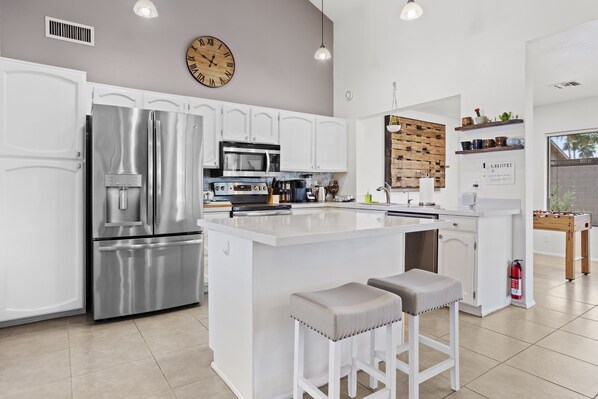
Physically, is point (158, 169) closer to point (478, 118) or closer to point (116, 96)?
point (116, 96)

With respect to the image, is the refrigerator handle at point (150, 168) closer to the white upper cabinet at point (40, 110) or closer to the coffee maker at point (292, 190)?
the white upper cabinet at point (40, 110)

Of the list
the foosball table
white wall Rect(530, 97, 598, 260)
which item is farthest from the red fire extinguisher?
white wall Rect(530, 97, 598, 260)

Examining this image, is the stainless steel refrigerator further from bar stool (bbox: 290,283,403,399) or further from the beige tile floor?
bar stool (bbox: 290,283,403,399)

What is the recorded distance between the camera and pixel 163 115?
129 inches

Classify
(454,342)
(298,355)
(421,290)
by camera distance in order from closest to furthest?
(298,355) → (421,290) → (454,342)

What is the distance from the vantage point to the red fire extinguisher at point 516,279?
3.41 metres

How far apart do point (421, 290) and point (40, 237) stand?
3038 millimetres

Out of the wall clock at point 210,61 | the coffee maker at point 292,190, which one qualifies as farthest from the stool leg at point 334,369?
the wall clock at point 210,61

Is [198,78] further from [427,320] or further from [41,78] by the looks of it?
[427,320]

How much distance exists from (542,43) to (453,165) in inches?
161

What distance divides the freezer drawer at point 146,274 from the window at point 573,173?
596 centimetres

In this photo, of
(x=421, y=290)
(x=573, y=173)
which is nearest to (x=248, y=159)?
(x=421, y=290)

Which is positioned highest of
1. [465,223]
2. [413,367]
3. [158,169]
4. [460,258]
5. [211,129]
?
[211,129]

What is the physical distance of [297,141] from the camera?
16.5 ft
